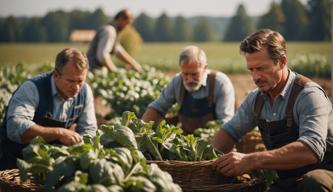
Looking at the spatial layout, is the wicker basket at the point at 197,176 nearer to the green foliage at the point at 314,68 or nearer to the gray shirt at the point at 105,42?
the gray shirt at the point at 105,42

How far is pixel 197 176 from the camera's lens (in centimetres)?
354

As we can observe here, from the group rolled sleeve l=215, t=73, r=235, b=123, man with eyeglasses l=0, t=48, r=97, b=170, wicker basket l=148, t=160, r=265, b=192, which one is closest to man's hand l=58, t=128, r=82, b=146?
man with eyeglasses l=0, t=48, r=97, b=170

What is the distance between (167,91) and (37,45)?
53.4 metres

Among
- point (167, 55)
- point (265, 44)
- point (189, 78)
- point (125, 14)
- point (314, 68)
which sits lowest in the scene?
point (167, 55)

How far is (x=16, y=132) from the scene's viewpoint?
4.44 m

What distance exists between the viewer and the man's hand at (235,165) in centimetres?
350

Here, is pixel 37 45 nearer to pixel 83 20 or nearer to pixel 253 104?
pixel 83 20

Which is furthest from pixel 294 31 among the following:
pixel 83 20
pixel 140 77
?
pixel 140 77

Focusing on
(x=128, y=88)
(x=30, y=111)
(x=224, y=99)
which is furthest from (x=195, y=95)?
(x=30, y=111)

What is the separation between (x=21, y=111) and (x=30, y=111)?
7 centimetres

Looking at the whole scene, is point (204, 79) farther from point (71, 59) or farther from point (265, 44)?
point (265, 44)

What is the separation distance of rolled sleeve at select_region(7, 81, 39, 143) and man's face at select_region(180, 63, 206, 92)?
1582 millimetres

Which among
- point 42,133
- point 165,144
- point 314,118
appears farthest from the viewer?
point 42,133

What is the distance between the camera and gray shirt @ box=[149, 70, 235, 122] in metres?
5.69
